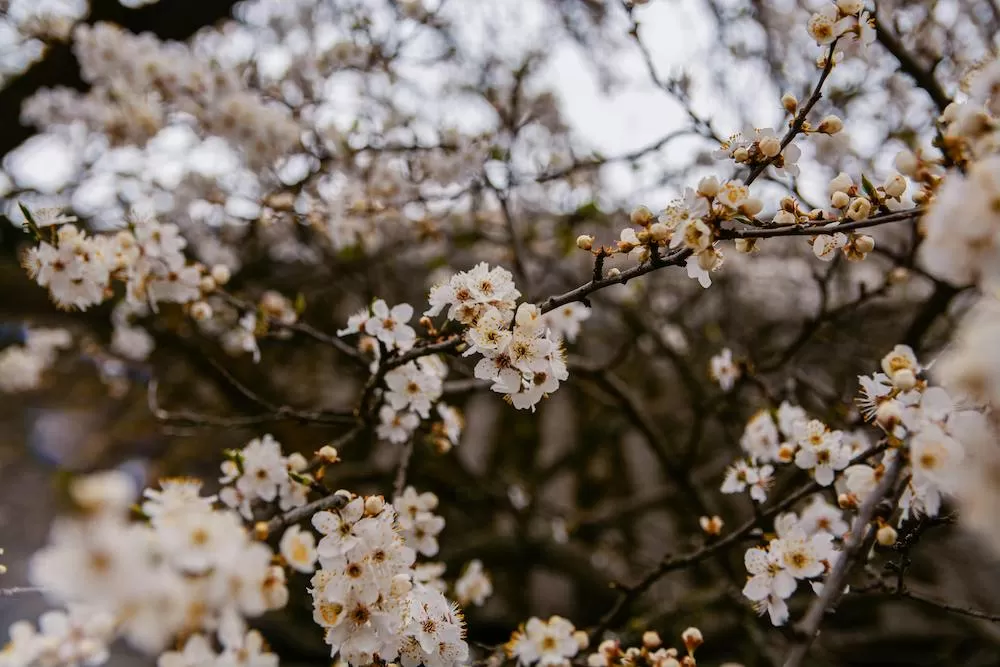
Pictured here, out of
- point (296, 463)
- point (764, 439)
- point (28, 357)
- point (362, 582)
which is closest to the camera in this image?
point (362, 582)

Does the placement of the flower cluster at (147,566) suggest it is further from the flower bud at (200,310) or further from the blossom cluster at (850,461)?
the flower bud at (200,310)

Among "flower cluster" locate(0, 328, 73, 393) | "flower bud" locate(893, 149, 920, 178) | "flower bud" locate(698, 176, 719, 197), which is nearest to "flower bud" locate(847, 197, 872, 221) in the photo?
"flower bud" locate(893, 149, 920, 178)

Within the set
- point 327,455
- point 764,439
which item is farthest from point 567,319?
point 327,455

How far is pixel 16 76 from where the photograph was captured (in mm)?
3605

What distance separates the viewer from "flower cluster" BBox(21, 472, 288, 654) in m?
0.66

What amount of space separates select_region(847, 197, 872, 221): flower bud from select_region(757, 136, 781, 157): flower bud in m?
0.18

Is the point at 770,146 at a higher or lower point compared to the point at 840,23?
lower

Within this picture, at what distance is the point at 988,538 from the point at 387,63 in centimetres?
315

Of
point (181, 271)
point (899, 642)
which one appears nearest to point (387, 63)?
point (181, 271)

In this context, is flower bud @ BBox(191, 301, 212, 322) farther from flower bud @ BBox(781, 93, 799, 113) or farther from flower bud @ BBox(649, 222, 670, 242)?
flower bud @ BBox(781, 93, 799, 113)

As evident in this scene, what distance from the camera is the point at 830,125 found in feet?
4.32

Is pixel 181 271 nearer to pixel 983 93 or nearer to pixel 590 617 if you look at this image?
pixel 983 93

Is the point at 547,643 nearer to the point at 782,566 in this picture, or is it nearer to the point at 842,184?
the point at 782,566

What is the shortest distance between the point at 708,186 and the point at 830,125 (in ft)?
1.36
